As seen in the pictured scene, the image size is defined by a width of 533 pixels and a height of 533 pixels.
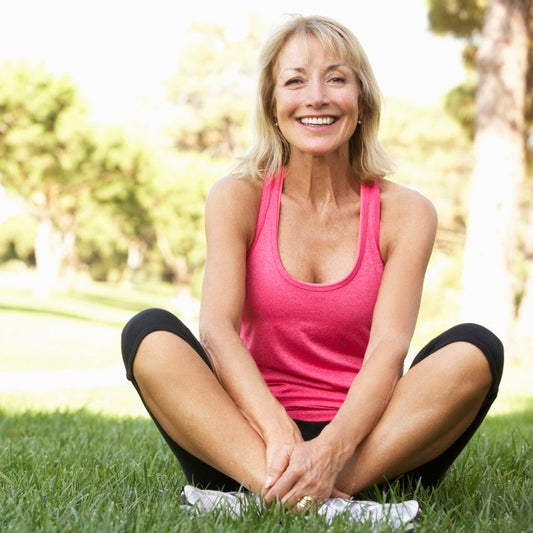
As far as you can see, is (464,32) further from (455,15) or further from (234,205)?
(234,205)

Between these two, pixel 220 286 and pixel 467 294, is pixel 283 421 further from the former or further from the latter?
pixel 467 294

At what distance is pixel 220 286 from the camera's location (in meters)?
2.75

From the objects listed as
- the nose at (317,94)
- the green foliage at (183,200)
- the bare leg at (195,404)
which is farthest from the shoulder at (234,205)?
the green foliage at (183,200)

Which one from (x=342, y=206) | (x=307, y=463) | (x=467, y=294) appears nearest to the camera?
(x=307, y=463)

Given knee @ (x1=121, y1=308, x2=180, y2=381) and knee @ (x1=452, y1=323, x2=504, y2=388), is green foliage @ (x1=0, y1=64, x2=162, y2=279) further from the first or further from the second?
knee @ (x1=452, y1=323, x2=504, y2=388)

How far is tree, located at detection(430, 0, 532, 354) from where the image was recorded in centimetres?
1027

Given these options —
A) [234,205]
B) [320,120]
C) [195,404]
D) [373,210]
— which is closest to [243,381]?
[195,404]

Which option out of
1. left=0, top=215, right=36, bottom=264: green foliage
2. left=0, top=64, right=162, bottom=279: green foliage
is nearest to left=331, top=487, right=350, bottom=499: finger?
left=0, top=64, right=162, bottom=279: green foliage

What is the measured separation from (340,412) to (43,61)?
69.7 ft

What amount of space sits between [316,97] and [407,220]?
1.70 ft

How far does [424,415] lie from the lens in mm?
2455

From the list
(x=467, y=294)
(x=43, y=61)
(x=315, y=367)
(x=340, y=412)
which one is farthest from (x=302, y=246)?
(x=43, y=61)

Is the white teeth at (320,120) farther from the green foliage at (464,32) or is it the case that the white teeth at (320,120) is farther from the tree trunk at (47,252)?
the tree trunk at (47,252)

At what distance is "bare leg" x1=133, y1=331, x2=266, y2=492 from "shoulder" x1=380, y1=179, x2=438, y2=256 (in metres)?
0.82
